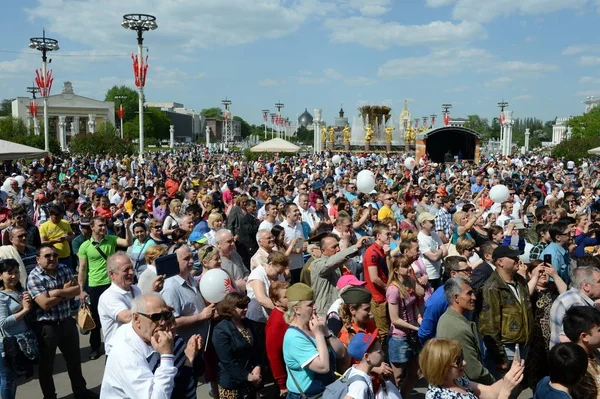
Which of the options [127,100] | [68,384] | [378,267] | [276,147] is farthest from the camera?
[127,100]

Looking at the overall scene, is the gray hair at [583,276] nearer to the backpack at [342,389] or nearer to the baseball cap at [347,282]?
the baseball cap at [347,282]

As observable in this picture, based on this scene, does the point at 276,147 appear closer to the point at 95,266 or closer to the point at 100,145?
the point at 100,145

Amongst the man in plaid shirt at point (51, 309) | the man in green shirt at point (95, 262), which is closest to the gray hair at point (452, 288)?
the man in plaid shirt at point (51, 309)

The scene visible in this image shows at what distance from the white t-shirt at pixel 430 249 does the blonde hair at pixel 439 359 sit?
13.9 ft

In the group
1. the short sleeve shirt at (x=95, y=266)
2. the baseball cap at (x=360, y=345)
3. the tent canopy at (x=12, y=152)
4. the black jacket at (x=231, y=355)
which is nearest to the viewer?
the baseball cap at (x=360, y=345)

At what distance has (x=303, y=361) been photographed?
12.0 feet

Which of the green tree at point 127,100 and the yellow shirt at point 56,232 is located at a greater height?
the green tree at point 127,100

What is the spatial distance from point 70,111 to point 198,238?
352ft

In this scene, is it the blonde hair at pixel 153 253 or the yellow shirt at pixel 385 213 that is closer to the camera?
the blonde hair at pixel 153 253

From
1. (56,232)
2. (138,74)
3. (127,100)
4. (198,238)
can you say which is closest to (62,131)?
(127,100)

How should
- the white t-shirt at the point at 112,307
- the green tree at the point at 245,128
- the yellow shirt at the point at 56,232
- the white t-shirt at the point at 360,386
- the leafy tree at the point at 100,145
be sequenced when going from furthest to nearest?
the green tree at the point at 245,128 → the leafy tree at the point at 100,145 → the yellow shirt at the point at 56,232 → the white t-shirt at the point at 112,307 → the white t-shirt at the point at 360,386

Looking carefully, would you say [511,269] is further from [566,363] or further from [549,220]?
[549,220]

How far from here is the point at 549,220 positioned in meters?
9.16

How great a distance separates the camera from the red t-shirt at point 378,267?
5508mm
